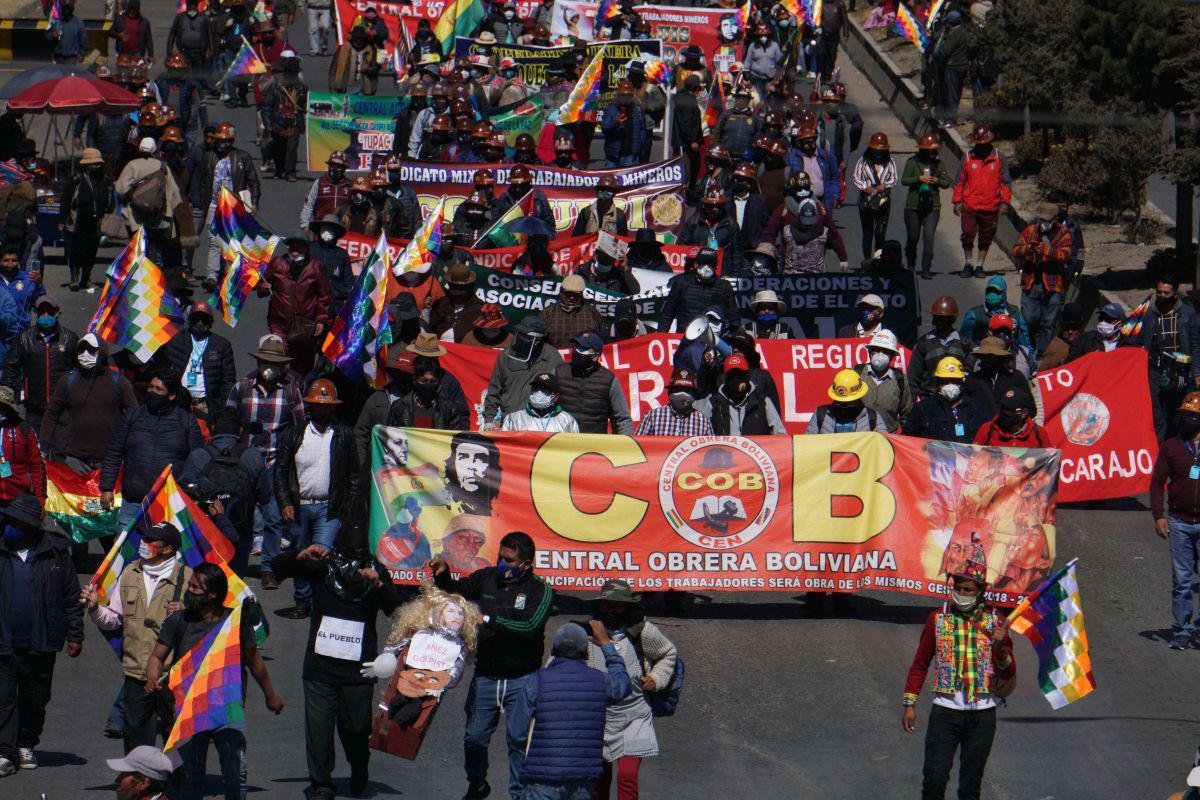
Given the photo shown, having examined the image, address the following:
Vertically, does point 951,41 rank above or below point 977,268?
above

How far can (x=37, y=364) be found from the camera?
16547 millimetres

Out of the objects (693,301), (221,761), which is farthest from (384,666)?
(693,301)

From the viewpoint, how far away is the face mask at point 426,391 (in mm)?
14797

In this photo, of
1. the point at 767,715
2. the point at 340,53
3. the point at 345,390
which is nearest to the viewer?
the point at 767,715

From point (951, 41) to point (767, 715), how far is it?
19.5m

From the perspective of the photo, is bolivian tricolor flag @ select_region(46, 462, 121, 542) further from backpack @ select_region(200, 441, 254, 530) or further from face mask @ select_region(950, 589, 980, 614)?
face mask @ select_region(950, 589, 980, 614)

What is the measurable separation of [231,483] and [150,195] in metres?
7.81

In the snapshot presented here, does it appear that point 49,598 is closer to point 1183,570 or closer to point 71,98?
point 1183,570

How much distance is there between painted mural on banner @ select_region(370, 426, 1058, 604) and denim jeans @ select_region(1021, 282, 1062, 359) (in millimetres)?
6063

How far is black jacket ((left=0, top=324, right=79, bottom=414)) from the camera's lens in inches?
651

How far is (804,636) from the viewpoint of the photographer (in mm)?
14102

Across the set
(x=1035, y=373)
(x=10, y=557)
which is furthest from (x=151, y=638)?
(x=1035, y=373)

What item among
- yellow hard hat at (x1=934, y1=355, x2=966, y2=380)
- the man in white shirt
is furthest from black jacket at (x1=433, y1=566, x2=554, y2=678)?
yellow hard hat at (x1=934, y1=355, x2=966, y2=380)

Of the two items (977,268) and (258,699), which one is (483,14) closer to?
(977,268)
